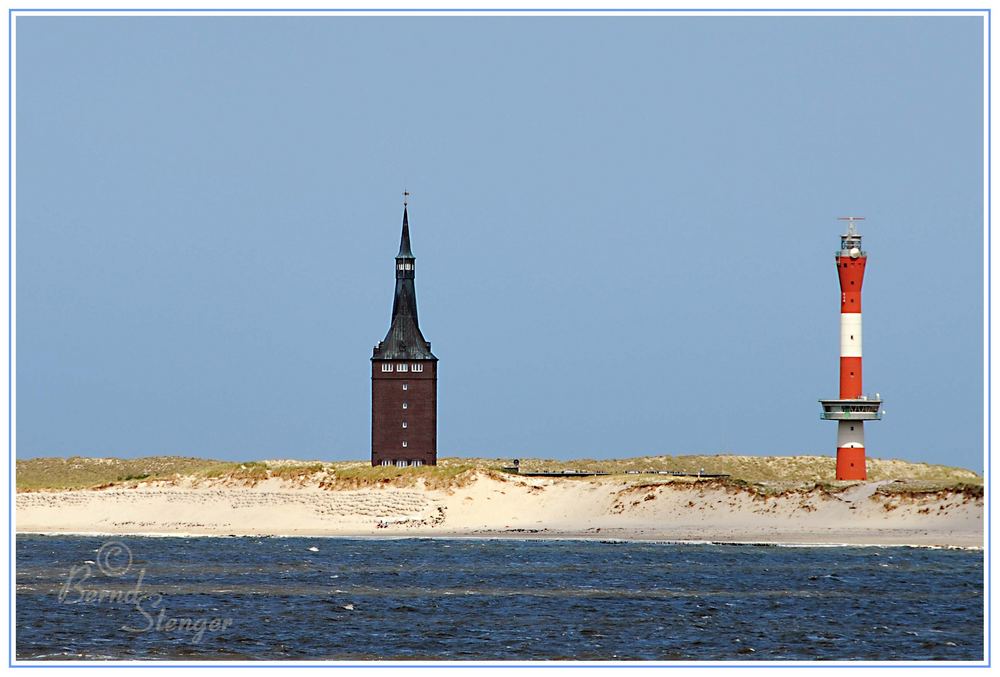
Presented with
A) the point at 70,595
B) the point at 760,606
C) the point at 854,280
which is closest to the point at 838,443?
the point at 854,280

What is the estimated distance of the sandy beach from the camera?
181 ft

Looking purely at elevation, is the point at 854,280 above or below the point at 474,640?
above

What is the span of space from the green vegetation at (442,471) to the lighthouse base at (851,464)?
143 centimetres

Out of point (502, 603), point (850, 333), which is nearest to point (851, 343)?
point (850, 333)

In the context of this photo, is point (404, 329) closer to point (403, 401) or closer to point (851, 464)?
point (403, 401)

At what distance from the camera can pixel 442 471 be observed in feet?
213

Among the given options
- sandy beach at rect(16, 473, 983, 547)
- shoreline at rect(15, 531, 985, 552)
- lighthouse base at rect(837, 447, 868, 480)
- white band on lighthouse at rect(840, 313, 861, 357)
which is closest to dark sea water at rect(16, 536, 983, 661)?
shoreline at rect(15, 531, 985, 552)

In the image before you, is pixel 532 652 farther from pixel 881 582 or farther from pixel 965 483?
pixel 965 483

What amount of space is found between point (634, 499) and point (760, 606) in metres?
24.6

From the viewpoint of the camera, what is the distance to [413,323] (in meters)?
72.4

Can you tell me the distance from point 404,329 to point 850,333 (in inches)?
806

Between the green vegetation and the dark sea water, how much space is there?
432 inches
